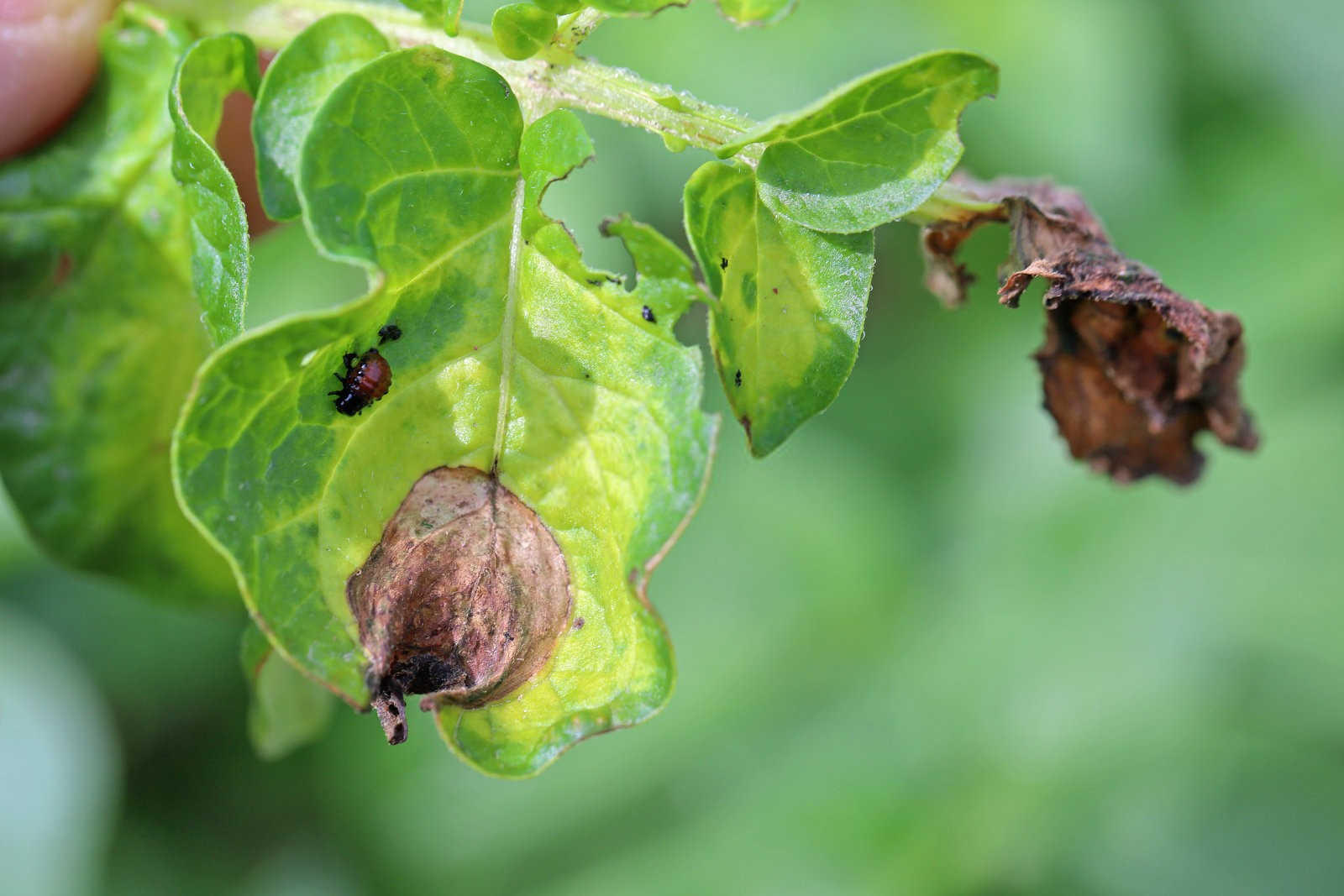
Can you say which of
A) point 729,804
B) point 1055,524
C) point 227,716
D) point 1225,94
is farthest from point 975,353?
point 227,716

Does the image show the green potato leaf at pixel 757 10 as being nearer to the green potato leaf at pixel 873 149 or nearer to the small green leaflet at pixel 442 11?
the green potato leaf at pixel 873 149

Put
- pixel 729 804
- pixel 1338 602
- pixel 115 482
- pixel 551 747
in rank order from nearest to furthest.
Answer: pixel 551 747, pixel 115 482, pixel 1338 602, pixel 729 804

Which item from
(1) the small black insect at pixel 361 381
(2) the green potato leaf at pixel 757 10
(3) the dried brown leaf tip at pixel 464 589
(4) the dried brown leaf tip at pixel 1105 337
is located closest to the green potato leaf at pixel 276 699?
(3) the dried brown leaf tip at pixel 464 589

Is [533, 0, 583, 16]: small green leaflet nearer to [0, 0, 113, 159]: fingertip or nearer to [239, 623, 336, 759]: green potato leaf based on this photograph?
[239, 623, 336, 759]: green potato leaf

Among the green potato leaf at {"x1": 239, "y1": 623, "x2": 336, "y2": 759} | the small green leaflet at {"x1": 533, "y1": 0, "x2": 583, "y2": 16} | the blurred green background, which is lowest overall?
the blurred green background

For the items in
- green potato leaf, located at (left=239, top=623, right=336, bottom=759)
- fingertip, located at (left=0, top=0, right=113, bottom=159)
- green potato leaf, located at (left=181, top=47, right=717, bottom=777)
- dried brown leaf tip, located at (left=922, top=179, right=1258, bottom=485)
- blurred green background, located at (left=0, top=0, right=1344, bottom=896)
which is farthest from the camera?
blurred green background, located at (left=0, top=0, right=1344, bottom=896)

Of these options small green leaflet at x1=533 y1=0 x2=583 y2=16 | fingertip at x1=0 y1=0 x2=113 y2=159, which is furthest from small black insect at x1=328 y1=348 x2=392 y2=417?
fingertip at x1=0 y1=0 x2=113 y2=159

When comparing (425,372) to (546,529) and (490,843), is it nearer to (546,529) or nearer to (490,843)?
(546,529)
